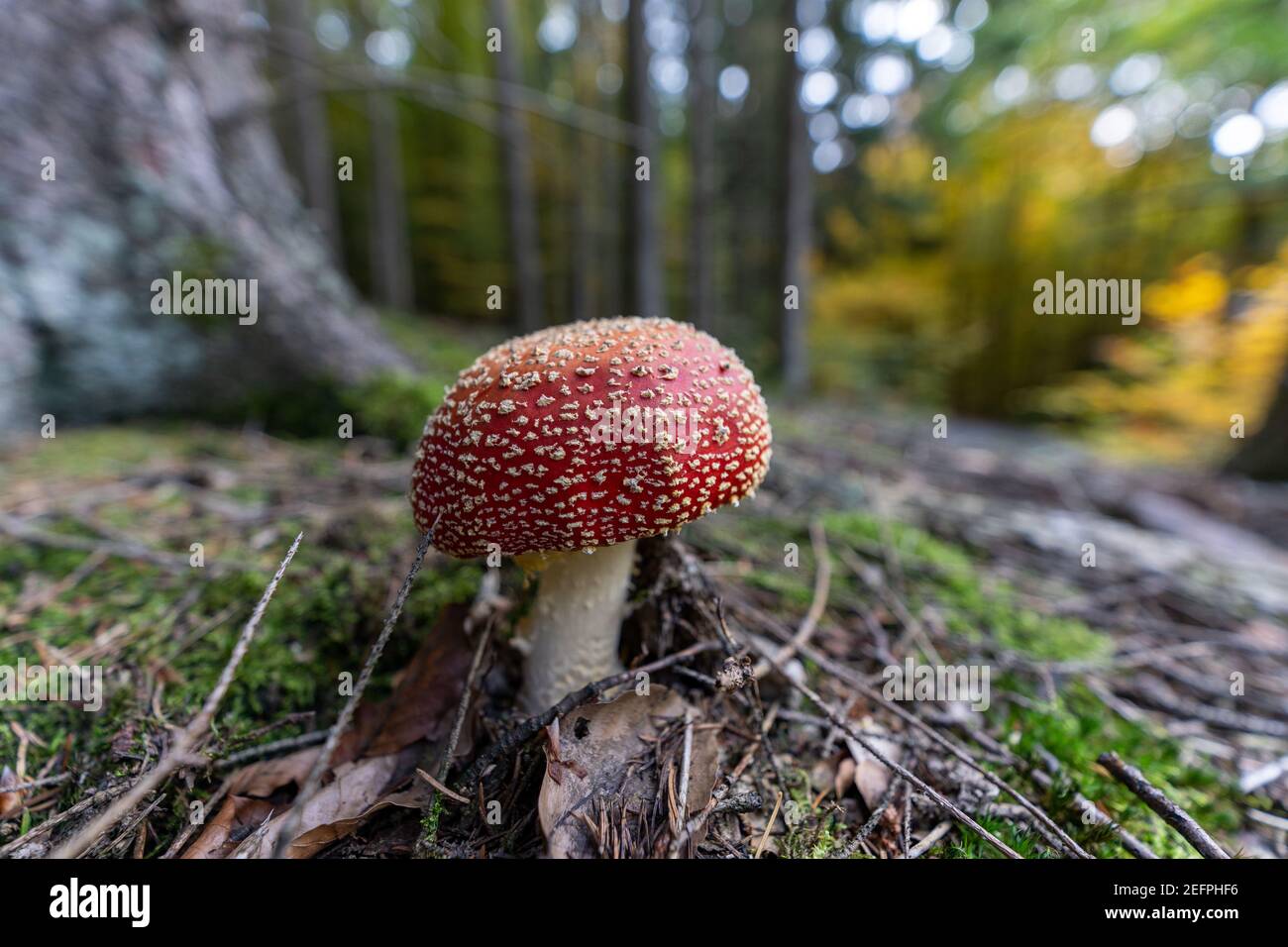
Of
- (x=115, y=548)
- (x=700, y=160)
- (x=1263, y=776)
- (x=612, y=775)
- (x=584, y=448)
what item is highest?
(x=700, y=160)

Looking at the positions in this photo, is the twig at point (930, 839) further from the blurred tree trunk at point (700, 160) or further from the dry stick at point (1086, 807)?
the blurred tree trunk at point (700, 160)

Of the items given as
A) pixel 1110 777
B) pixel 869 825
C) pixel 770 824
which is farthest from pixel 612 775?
pixel 1110 777

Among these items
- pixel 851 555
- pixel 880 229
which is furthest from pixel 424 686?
pixel 880 229

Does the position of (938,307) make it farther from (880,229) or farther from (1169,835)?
(1169,835)

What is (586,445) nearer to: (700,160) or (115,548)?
(115,548)

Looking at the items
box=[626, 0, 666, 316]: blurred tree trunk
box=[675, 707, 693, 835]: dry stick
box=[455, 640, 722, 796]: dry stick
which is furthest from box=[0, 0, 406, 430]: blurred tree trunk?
box=[626, 0, 666, 316]: blurred tree trunk

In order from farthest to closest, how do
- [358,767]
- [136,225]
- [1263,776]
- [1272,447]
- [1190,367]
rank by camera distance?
[1190,367], [1272,447], [136,225], [1263,776], [358,767]
